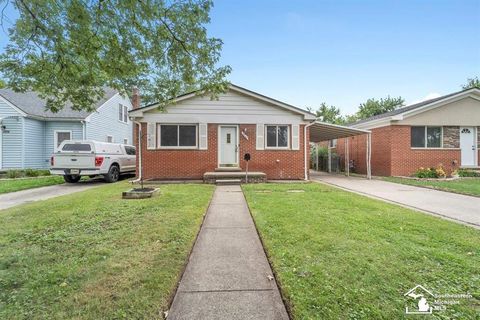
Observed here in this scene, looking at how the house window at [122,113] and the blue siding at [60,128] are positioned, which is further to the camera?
the house window at [122,113]

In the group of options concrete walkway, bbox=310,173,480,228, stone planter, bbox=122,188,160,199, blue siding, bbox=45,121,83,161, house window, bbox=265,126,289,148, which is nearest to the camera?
concrete walkway, bbox=310,173,480,228

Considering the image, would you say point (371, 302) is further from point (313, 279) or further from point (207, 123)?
point (207, 123)

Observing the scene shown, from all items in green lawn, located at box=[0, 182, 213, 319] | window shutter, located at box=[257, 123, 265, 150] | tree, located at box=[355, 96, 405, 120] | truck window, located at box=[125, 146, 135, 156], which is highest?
tree, located at box=[355, 96, 405, 120]

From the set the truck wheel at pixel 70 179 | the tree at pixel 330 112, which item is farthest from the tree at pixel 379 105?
the truck wheel at pixel 70 179

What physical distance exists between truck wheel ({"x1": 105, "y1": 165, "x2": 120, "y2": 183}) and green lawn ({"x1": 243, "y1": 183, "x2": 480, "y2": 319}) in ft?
30.6

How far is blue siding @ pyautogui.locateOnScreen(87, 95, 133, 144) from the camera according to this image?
17.2 m

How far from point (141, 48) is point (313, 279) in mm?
4440

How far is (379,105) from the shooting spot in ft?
130

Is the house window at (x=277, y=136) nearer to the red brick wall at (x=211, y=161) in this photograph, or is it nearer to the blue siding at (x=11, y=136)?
the red brick wall at (x=211, y=161)

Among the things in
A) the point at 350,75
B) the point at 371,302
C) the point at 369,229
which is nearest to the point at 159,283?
the point at 371,302

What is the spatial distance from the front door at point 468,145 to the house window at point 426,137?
129 centimetres

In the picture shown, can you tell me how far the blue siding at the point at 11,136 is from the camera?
588 inches

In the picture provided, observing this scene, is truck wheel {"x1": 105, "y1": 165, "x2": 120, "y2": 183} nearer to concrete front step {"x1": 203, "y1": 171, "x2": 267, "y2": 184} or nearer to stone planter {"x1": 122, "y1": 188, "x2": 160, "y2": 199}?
concrete front step {"x1": 203, "y1": 171, "x2": 267, "y2": 184}

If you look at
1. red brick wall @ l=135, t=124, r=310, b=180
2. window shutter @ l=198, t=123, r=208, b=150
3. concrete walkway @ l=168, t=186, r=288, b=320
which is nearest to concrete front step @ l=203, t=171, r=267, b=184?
red brick wall @ l=135, t=124, r=310, b=180
